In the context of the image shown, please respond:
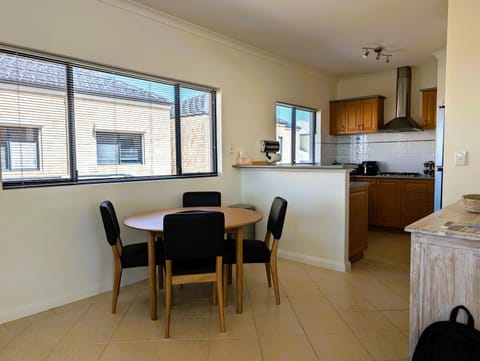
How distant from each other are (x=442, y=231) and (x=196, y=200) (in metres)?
2.52

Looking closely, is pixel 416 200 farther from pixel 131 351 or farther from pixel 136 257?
pixel 131 351

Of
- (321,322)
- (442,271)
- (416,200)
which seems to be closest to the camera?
(442,271)

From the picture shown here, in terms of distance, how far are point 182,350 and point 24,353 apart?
101 centimetres

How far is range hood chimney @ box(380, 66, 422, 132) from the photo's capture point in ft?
18.3

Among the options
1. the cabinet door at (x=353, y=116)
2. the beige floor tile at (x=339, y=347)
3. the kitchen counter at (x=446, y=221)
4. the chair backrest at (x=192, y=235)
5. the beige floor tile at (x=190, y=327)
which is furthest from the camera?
the cabinet door at (x=353, y=116)

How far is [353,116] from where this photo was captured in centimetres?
618

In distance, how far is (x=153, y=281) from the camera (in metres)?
2.61

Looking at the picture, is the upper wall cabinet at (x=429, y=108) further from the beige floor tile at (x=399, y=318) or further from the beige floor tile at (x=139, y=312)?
the beige floor tile at (x=139, y=312)

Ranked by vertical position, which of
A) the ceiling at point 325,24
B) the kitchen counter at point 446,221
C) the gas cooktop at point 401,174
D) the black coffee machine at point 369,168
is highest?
the ceiling at point 325,24

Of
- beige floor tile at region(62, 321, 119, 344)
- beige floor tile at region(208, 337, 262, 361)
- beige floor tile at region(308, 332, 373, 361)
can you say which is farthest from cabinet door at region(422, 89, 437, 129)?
beige floor tile at region(62, 321, 119, 344)

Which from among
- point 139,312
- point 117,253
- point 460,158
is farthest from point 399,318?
point 117,253

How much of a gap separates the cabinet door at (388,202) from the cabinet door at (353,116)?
1161mm

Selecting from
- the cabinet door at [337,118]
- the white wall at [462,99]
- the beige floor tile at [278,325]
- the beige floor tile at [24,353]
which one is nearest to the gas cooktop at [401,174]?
the cabinet door at [337,118]

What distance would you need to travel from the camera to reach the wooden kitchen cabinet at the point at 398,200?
16.9ft
